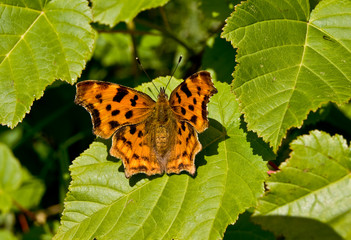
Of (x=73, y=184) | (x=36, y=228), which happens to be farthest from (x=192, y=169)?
(x=36, y=228)

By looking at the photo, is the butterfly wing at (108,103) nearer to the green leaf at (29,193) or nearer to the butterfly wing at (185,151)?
the butterfly wing at (185,151)

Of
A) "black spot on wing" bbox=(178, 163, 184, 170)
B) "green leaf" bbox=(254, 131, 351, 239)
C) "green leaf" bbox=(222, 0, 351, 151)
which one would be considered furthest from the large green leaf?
"green leaf" bbox=(254, 131, 351, 239)

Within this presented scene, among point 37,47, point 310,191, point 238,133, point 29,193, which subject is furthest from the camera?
point 29,193

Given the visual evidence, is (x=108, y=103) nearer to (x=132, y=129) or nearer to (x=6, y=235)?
(x=132, y=129)

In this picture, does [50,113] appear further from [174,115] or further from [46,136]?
[174,115]

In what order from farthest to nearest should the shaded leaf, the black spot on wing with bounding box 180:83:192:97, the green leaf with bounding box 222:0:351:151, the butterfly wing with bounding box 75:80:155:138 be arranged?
the shaded leaf
the butterfly wing with bounding box 75:80:155:138
the black spot on wing with bounding box 180:83:192:97
the green leaf with bounding box 222:0:351:151

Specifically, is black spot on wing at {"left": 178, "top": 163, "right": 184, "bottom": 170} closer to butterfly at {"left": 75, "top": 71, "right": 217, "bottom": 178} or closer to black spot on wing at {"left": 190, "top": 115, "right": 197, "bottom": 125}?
butterfly at {"left": 75, "top": 71, "right": 217, "bottom": 178}

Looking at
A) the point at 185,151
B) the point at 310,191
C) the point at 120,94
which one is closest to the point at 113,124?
the point at 120,94
